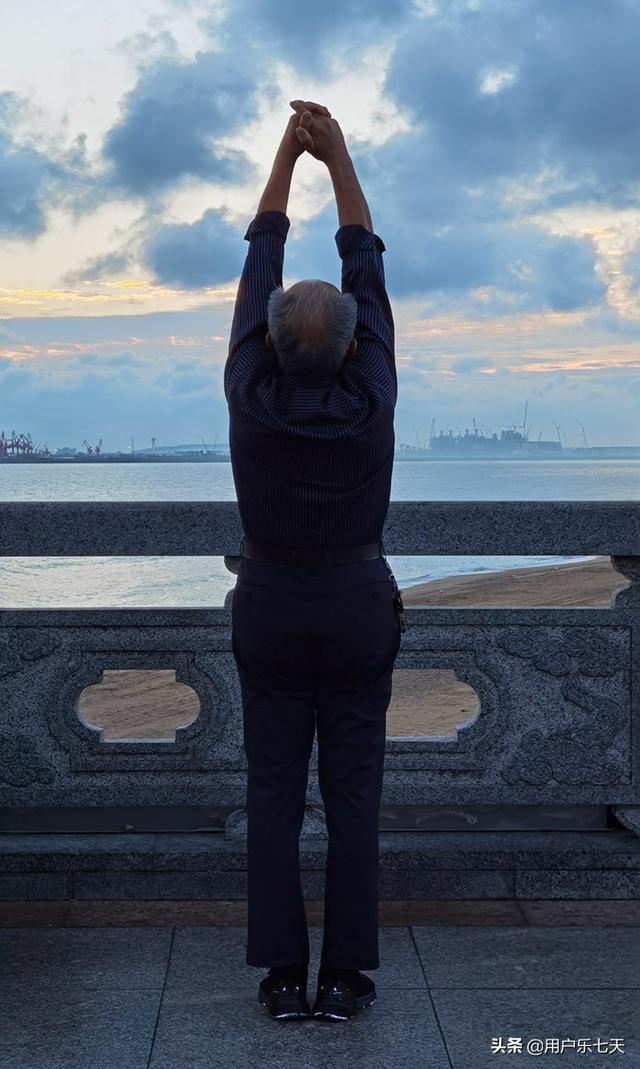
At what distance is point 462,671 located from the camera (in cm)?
407

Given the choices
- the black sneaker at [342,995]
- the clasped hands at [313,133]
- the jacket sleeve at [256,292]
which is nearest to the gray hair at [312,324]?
the jacket sleeve at [256,292]

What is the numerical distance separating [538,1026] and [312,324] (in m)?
1.82

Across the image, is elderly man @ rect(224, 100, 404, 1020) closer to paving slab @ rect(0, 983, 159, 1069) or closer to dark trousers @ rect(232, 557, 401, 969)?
dark trousers @ rect(232, 557, 401, 969)

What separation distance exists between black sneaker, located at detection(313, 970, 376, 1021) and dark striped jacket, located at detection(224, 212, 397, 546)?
114 cm

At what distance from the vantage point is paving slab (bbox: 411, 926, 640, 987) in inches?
131

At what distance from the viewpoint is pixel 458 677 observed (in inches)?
160

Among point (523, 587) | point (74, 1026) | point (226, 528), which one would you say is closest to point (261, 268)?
point (226, 528)

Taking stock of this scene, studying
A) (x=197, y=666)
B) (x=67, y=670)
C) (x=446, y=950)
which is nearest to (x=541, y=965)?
(x=446, y=950)

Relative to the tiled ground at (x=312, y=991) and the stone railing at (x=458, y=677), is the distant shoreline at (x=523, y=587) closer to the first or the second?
the stone railing at (x=458, y=677)

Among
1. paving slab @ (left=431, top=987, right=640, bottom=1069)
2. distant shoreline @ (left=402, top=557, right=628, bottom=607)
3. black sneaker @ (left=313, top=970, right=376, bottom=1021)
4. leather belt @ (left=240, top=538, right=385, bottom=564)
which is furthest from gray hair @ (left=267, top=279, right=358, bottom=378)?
distant shoreline @ (left=402, top=557, right=628, bottom=607)

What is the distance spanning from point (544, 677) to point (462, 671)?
282mm

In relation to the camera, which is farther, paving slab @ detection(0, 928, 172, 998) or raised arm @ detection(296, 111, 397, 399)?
paving slab @ detection(0, 928, 172, 998)

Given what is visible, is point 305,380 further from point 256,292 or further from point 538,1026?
point 538,1026

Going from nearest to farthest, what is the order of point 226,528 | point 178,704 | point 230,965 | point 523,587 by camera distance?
point 230,965 < point 226,528 < point 178,704 < point 523,587
